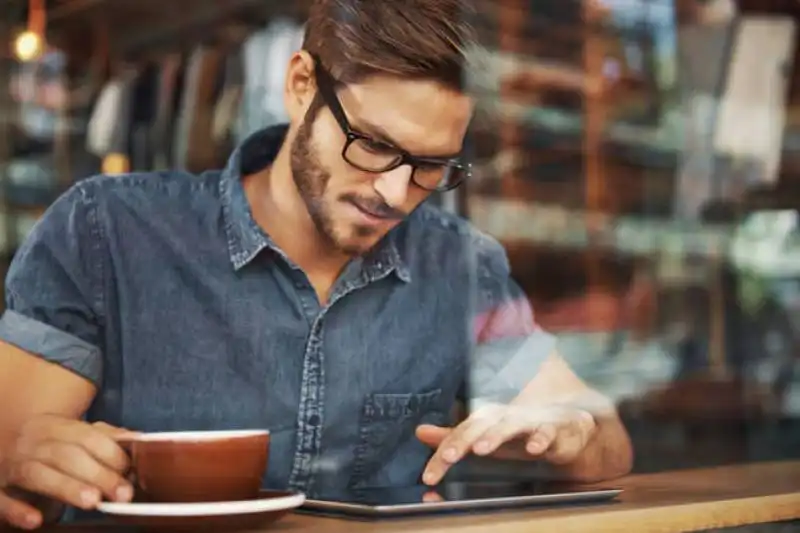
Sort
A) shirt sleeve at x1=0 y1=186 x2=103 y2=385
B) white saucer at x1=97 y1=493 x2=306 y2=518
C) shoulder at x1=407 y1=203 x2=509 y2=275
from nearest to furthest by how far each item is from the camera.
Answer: white saucer at x1=97 y1=493 x2=306 y2=518
shirt sleeve at x1=0 y1=186 x2=103 y2=385
shoulder at x1=407 y1=203 x2=509 y2=275

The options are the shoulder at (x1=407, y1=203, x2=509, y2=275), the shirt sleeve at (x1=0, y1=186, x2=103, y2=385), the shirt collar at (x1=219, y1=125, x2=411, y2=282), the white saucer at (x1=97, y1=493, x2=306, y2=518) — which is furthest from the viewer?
the shoulder at (x1=407, y1=203, x2=509, y2=275)

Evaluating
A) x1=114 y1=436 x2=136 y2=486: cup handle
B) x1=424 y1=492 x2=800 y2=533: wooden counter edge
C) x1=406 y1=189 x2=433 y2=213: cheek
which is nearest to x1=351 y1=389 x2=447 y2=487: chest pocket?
x1=406 y1=189 x2=433 y2=213: cheek

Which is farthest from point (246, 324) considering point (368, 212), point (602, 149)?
point (602, 149)

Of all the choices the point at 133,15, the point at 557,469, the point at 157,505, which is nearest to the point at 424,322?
the point at 557,469

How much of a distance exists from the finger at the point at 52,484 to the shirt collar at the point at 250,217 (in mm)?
345

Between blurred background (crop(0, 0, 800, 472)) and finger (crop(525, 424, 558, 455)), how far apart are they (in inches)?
8.1

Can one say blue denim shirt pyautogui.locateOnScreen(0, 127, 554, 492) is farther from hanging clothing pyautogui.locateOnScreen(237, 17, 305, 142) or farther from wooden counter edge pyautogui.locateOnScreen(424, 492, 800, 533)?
wooden counter edge pyautogui.locateOnScreen(424, 492, 800, 533)

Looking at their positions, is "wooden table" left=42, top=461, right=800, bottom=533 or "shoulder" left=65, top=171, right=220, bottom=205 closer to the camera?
"wooden table" left=42, top=461, right=800, bottom=533

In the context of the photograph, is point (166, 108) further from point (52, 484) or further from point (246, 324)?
point (52, 484)

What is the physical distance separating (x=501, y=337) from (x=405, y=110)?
342 mm

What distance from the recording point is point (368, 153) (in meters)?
1.40

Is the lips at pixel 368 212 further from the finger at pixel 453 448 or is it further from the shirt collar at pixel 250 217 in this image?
the finger at pixel 453 448

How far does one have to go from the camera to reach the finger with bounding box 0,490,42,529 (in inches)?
43.1

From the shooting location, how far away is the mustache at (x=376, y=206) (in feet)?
4.62
